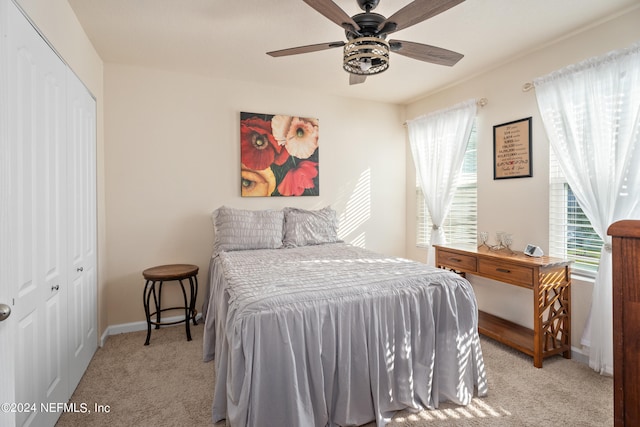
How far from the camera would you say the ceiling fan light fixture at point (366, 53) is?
1913 mm

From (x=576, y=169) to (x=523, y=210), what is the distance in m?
0.59

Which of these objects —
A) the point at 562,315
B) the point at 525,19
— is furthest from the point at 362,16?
the point at 562,315

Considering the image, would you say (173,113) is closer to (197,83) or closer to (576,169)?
(197,83)

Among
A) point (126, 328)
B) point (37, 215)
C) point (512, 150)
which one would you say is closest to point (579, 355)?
point (512, 150)

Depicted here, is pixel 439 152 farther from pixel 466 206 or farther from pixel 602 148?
pixel 602 148

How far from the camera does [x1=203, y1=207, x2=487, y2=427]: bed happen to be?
1593 millimetres

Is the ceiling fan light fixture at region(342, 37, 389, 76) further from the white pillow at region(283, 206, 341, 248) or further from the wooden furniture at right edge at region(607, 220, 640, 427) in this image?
the white pillow at region(283, 206, 341, 248)

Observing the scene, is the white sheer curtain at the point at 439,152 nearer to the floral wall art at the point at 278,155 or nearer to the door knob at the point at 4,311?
the floral wall art at the point at 278,155

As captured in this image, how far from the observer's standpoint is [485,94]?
345 cm

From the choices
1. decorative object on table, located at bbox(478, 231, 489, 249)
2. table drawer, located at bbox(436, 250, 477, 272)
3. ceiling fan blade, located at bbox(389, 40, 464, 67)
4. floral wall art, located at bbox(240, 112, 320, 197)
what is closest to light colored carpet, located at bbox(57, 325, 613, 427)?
table drawer, located at bbox(436, 250, 477, 272)

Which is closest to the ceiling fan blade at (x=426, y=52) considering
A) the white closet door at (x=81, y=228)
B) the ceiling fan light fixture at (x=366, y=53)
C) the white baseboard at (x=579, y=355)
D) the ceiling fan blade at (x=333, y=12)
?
the ceiling fan light fixture at (x=366, y=53)

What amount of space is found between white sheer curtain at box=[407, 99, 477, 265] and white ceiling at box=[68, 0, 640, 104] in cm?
49

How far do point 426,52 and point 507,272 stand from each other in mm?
1889

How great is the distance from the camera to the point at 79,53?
2.45 m
